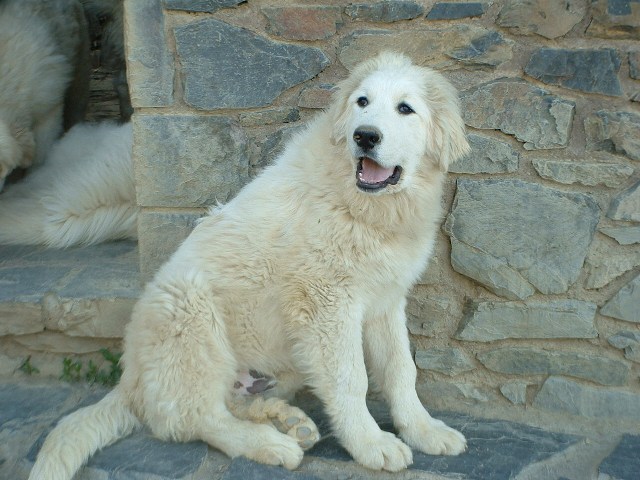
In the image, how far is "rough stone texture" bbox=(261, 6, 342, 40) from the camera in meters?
3.25

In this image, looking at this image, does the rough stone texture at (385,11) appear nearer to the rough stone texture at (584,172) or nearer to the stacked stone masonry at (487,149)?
the stacked stone masonry at (487,149)

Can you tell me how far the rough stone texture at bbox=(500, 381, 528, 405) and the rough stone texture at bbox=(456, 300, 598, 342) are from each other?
0.24 m

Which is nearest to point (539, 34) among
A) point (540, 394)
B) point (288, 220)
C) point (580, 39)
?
point (580, 39)

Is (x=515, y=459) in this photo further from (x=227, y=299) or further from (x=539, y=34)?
(x=539, y=34)

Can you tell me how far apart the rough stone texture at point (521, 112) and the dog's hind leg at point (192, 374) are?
146 cm

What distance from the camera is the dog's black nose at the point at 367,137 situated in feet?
8.53

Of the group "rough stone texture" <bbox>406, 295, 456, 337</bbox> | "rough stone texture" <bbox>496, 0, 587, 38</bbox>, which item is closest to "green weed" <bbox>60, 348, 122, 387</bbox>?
"rough stone texture" <bbox>406, 295, 456, 337</bbox>

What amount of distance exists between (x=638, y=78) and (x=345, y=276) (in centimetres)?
155

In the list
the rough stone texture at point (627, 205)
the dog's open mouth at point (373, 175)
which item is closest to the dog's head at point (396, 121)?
the dog's open mouth at point (373, 175)

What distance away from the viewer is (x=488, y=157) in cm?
323

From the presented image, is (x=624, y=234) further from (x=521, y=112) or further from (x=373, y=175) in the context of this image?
(x=373, y=175)

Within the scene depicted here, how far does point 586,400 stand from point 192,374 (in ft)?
6.09

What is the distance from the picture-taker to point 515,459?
2.99 metres

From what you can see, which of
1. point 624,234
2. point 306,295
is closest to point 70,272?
point 306,295
